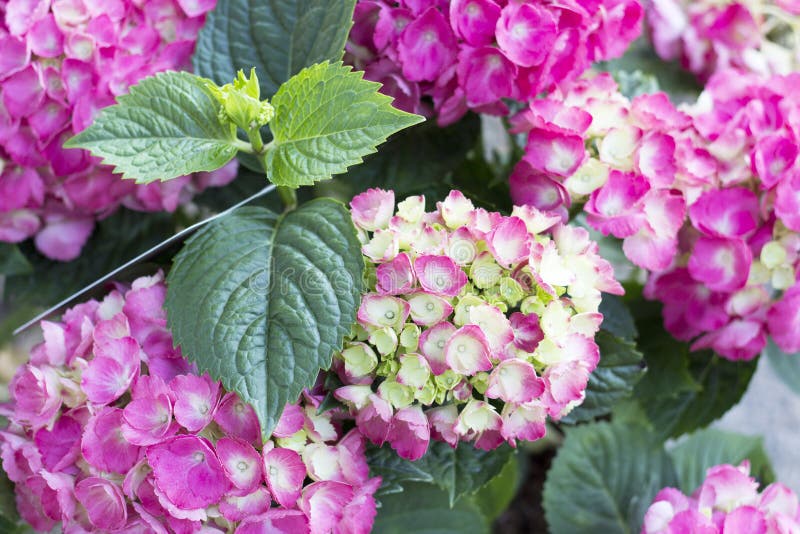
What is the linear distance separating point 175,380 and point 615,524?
0.52 m

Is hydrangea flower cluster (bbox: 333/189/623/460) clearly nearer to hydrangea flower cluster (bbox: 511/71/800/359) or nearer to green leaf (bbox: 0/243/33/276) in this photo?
hydrangea flower cluster (bbox: 511/71/800/359)

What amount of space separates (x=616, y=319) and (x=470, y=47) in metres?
0.29

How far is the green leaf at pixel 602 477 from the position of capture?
88 centimetres

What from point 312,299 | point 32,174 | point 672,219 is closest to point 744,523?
point 672,219

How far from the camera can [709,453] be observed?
1045mm

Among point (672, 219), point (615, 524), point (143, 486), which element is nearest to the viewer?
point (143, 486)

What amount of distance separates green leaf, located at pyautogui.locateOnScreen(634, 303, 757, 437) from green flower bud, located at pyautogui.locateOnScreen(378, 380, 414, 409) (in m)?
0.39

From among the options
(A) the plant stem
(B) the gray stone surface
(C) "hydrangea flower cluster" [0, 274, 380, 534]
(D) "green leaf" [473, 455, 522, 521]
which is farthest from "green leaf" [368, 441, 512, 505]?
(B) the gray stone surface

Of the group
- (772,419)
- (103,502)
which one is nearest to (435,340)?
(103,502)

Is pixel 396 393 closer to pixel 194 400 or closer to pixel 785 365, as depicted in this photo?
A: pixel 194 400

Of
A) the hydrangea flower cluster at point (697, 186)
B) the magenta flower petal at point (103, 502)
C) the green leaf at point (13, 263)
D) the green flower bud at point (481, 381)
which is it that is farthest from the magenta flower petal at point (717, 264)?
the green leaf at point (13, 263)

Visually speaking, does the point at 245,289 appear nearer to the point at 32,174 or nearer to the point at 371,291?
the point at 371,291

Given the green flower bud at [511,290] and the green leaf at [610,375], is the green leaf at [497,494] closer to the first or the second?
the green leaf at [610,375]

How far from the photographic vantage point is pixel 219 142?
654 mm
